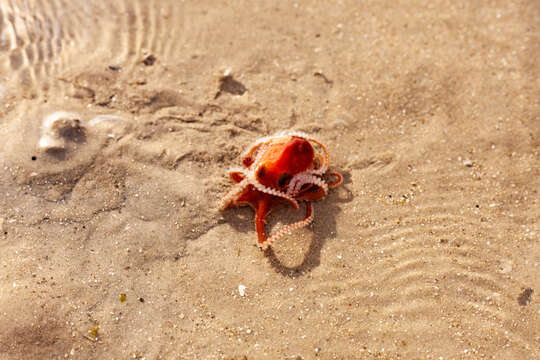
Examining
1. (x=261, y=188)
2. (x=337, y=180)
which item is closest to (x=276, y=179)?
(x=261, y=188)

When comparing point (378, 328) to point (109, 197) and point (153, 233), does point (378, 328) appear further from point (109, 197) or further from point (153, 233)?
point (109, 197)

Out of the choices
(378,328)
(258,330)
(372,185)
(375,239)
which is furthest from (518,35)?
(258,330)

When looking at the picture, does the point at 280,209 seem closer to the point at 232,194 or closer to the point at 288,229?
the point at 288,229

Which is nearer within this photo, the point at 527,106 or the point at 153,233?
the point at 153,233

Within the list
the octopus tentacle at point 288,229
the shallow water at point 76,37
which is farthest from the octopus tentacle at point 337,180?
the shallow water at point 76,37

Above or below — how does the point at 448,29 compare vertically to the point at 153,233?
above

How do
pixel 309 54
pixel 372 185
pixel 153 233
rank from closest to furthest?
pixel 153 233 < pixel 372 185 < pixel 309 54
